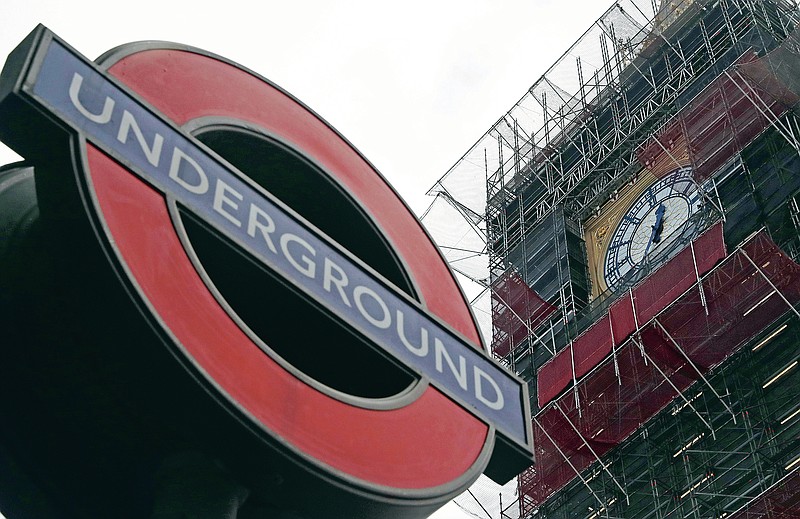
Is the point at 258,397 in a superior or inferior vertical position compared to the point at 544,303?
inferior

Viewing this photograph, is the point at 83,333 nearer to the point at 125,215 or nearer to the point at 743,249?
the point at 125,215

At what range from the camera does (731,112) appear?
2306cm

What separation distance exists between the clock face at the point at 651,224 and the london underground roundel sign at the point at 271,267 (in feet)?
66.2

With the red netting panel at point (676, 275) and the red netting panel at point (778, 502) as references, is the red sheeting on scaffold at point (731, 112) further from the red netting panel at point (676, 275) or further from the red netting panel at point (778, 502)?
the red netting panel at point (778, 502)

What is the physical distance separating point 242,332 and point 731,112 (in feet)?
68.2

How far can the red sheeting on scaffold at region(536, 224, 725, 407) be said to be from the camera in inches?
842

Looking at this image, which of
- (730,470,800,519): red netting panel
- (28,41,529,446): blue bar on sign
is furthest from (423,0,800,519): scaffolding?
(28,41,529,446): blue bar on sign

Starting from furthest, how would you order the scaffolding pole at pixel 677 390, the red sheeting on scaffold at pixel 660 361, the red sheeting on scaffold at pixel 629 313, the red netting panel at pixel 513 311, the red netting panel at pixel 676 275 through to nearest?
the red netting panel at pixel 513 311, the red sheeting on scaffold at pixel 629 313, the red netting panel at pixel 676 275, the scaffolding pole at pixel 677 390, the red sheeting on scaffold at pixel 660 361

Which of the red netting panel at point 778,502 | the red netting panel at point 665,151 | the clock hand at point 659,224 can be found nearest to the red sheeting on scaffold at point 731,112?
the red netting panel at point 665,151

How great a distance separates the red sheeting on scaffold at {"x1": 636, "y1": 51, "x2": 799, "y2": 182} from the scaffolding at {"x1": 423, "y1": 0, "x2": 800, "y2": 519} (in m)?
0.04

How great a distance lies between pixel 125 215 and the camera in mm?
3582

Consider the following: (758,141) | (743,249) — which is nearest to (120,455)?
(743,249)

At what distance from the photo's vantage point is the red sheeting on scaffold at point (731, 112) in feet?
73.8

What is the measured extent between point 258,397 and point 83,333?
55 cm
